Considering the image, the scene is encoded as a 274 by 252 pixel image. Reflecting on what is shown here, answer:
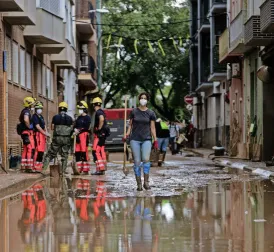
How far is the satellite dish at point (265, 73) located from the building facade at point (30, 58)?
7.34 meters

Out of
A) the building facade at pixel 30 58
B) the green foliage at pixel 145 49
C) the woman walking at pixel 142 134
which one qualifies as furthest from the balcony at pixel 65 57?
the green foliage at pixel 145 49

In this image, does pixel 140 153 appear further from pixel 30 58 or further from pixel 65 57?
pixel 65 57

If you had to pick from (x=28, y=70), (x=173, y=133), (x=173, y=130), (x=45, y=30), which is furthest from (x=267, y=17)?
(x=173, y=130)

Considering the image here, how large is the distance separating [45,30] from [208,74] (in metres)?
24.5

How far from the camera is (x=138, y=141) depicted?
15.9 metres

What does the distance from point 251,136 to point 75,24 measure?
18.1 metres

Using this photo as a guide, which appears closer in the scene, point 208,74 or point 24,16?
point 24,16

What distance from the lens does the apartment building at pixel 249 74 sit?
27250 millimetres

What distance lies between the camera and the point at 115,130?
1822 inches

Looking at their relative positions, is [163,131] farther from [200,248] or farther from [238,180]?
[200,248]

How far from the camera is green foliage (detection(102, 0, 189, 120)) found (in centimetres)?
6544

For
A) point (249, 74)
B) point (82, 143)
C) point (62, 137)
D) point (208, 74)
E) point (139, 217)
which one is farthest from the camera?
point (208, 74)

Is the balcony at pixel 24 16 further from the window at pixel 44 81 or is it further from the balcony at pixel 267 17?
the window at pixel 44 81

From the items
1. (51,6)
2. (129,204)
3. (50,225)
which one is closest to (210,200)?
(129,204)
